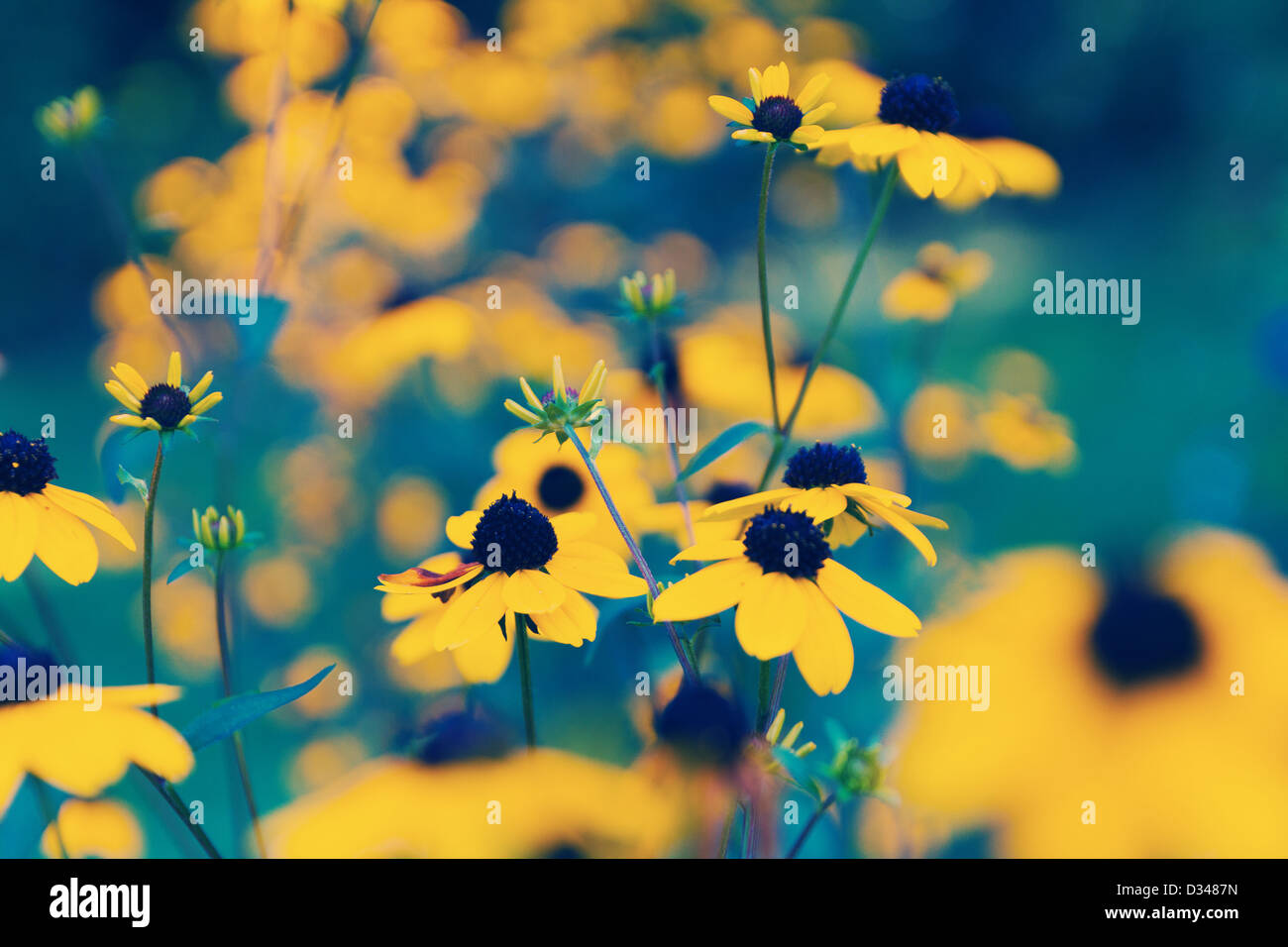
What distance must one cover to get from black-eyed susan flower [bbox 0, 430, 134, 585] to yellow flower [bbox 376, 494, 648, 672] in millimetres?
139

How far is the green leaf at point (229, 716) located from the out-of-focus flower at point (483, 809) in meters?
0.06

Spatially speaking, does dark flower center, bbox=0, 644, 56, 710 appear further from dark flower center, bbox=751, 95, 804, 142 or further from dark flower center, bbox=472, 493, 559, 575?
dark flower center, bbox=751, 95, 804, 142

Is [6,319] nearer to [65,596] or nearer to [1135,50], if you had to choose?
[65,596]

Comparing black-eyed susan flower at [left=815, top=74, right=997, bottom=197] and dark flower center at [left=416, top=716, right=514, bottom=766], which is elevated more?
black-eyed susan flower at [left=815, top=74, right=997, bottom=197]

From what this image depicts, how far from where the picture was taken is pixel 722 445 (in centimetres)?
42

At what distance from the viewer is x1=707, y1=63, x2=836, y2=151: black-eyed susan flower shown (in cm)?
39

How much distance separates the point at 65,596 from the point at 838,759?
54.2 inches

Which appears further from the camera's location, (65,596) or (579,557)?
(65,596)

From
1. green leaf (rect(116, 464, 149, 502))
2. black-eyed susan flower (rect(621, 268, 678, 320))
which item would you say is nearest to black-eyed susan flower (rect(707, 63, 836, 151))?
black-eyed susan flower (rect(621, 268, 678, 320))

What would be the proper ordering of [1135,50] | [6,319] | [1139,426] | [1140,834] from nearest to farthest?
[1140,834] < [6,319] < [1139,426] < [1135,50]
